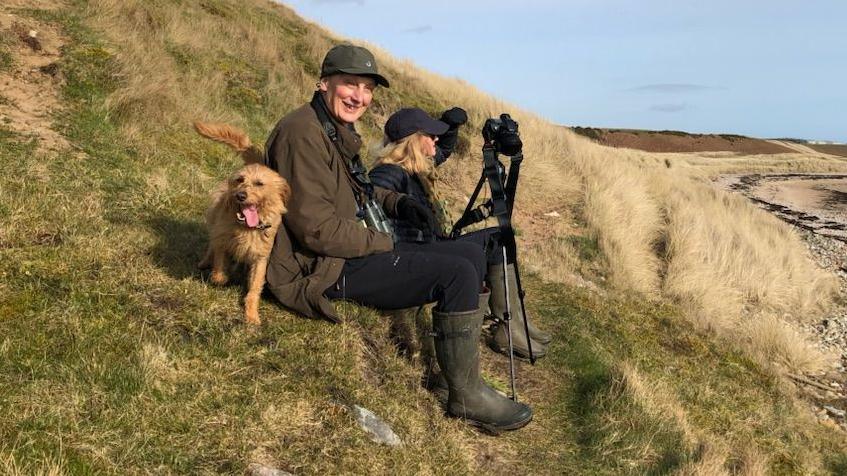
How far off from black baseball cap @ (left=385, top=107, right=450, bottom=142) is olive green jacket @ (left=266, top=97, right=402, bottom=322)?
44.1 inches

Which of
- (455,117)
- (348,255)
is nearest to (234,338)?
(348,255)

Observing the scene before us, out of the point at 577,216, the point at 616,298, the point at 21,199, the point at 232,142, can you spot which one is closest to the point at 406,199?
the point at 232,142

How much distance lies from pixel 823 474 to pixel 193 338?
18.3ft

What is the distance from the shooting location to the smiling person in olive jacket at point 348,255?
11.6 ft

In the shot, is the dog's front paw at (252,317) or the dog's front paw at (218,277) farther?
the dog's front paw at (218,277)

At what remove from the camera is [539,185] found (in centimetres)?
1367

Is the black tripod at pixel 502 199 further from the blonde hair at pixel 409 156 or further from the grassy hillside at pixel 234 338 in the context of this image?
the grassy hillside at pixel 234 338

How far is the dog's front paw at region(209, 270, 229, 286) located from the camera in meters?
4.06

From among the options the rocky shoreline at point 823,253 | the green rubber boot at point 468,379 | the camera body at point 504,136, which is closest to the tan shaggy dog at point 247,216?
the green rubber boot at point 468,379

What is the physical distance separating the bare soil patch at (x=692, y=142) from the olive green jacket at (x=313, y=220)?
5805cm

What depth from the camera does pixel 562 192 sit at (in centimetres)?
1373

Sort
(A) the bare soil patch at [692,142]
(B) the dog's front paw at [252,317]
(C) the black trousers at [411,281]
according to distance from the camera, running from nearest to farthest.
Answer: (C) the black trousers at [411,281]
(B) the dog's front paw at [252,317]
(A) the bare soil patch at [692,142]

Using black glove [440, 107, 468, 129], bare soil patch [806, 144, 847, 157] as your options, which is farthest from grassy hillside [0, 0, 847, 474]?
bare soil patch [806, 144, 847, 157]

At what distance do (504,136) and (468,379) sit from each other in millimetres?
1797
